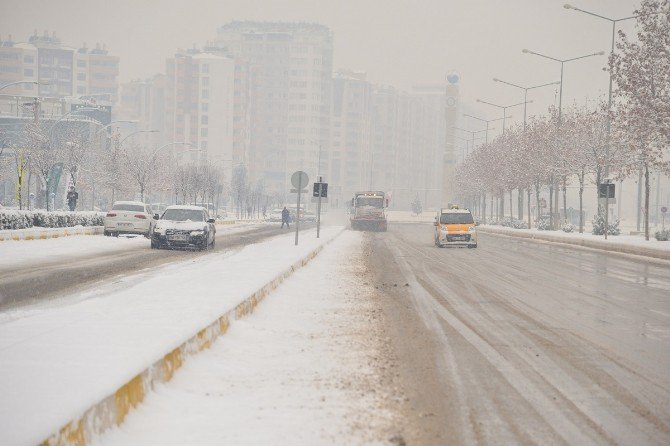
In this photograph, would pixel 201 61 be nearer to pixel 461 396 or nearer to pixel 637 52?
pixel 637 52

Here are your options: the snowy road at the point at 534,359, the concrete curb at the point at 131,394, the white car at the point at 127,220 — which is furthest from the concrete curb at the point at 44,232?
the concrete curb at the point at 131,394

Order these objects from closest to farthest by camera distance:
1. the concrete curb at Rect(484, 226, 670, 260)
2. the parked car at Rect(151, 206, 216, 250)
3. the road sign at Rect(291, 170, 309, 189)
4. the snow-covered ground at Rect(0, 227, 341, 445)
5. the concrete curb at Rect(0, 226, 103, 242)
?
1. the snow-covered ground at Rect(0, 227, 341, 445)
2. the road sign at Rect(291, 170, 309, 189)
3. the parked car at Rect(151, 206, 216, 250)
4. the concrete curb at Rect(0, 226, 103, 242)
5. the concrete curb at Rect(484, 226, 670, 260)

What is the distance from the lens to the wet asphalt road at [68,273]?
13.9 meters

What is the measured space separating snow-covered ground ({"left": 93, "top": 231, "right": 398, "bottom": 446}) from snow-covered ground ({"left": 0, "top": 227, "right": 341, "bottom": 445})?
0.32 metres

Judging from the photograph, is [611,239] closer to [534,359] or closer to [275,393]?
[534,359]

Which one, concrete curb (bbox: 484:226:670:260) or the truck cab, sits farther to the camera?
the truck cab

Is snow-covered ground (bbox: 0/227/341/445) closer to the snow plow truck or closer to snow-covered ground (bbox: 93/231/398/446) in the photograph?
snow-covered ground (bbox: 93/231/398/446)

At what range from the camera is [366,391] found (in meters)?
7.14

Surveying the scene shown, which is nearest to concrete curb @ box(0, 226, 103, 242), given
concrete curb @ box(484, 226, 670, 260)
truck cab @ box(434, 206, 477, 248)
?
truck cab @ box(434, 206, 477, 248)

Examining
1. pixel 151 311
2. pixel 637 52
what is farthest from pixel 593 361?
pixel 637 52

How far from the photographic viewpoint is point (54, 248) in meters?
28.0

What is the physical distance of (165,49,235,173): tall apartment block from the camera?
186 metres

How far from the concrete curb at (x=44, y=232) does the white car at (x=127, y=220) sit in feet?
4.45

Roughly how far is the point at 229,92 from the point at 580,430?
186461mm
